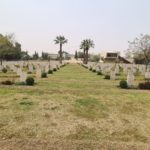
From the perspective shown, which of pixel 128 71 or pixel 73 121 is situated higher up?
pixel 128 71

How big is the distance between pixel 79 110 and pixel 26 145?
152 inches

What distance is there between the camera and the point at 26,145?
24.1 ft

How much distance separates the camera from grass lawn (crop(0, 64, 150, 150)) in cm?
775

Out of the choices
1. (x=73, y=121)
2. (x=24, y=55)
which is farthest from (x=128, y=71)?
(x=24, y=55)

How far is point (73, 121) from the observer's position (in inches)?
380

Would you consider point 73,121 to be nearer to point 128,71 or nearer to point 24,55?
point 128,71

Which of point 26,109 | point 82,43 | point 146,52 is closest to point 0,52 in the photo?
point 146,52

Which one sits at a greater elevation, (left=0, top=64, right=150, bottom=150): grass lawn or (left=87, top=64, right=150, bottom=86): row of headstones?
(left=87, top=64, right=150, bottom=86): row of headstones

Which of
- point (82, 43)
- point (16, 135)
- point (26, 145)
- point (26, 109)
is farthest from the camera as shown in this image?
point (82, 43)

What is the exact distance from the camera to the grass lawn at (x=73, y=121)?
775 centimetres

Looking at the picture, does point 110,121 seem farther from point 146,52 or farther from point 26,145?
point 146,52

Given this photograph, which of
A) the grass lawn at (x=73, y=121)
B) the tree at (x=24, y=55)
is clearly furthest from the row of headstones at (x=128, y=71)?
the tree at (x=24, y=55)

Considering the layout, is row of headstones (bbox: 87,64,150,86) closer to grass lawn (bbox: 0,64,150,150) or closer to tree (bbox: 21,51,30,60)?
grass lawn (bbox: 0,64,150,150)

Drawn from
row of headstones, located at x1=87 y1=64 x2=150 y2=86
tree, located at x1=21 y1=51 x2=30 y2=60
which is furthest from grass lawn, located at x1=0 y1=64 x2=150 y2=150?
tree, located at x1=21 y1=51 x2=30 y2=60
